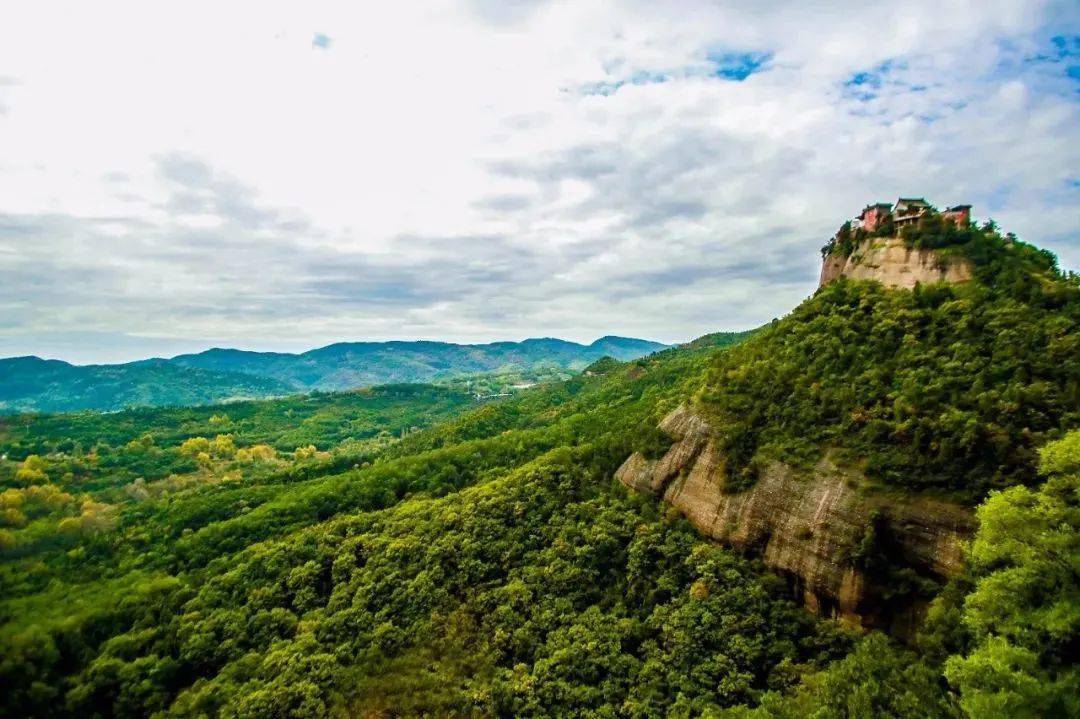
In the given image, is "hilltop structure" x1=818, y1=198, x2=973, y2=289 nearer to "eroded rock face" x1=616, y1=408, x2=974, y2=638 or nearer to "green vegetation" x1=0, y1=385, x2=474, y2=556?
"eroded rock face" x1=616, y1=408, x2=974, y2=638

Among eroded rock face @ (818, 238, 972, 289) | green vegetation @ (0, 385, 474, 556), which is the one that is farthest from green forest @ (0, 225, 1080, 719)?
green vegetation @ (0, 385, 474, 556)

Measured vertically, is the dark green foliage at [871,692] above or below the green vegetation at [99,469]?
above

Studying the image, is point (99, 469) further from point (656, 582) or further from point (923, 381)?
point (923, 381)

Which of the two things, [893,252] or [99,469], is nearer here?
[893,252]

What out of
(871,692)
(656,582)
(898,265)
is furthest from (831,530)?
(898,265)

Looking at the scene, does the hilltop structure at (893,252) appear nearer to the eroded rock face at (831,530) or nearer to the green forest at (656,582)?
the green forest at (656,582)

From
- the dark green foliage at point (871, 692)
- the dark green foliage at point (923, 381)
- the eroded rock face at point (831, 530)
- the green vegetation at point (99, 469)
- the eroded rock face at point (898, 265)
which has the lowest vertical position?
the green vegetation at point (99, 469)

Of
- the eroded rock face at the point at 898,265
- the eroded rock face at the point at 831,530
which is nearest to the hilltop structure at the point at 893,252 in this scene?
the eroded rock face at the point at 898,265
